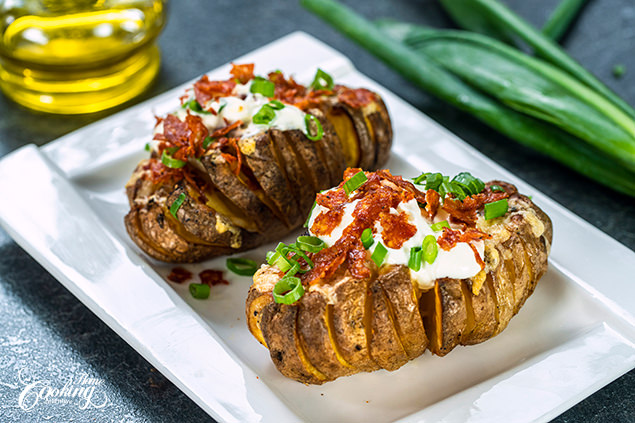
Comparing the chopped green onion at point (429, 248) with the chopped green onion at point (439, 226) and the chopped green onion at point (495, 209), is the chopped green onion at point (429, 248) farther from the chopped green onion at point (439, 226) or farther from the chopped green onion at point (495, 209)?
the chopped green onion at point (495, 209)

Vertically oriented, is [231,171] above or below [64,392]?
above

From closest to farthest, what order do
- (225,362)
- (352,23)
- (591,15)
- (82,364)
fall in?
(225,362) < (82,364) < (352,23) < (591,15)

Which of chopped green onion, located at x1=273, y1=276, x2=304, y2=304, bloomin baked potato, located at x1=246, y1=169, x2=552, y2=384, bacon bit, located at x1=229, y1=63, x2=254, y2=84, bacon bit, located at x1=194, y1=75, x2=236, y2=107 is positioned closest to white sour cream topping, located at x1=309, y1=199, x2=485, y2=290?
bloomin baked potato, located at x1=246, y1=169, x2=552, y2=384

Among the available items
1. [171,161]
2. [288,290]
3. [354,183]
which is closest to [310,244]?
[288,290]

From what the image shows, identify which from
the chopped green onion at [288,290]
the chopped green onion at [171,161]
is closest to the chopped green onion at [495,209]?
the chopped green onion at [288,290]

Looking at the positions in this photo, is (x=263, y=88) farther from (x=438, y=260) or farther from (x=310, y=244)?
(x=438, y=260)

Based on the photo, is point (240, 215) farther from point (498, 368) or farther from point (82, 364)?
point (498, 368)

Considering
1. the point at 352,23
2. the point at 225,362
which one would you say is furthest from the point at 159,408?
the point at 352,23

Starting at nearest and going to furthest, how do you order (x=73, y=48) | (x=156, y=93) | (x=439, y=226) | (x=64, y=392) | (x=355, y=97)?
1. (x=439, y=226)
2. (x=64, y=392)
3. (x=355, y=97)
4. (x=73, y=48)
5. (x=156, y=93)
